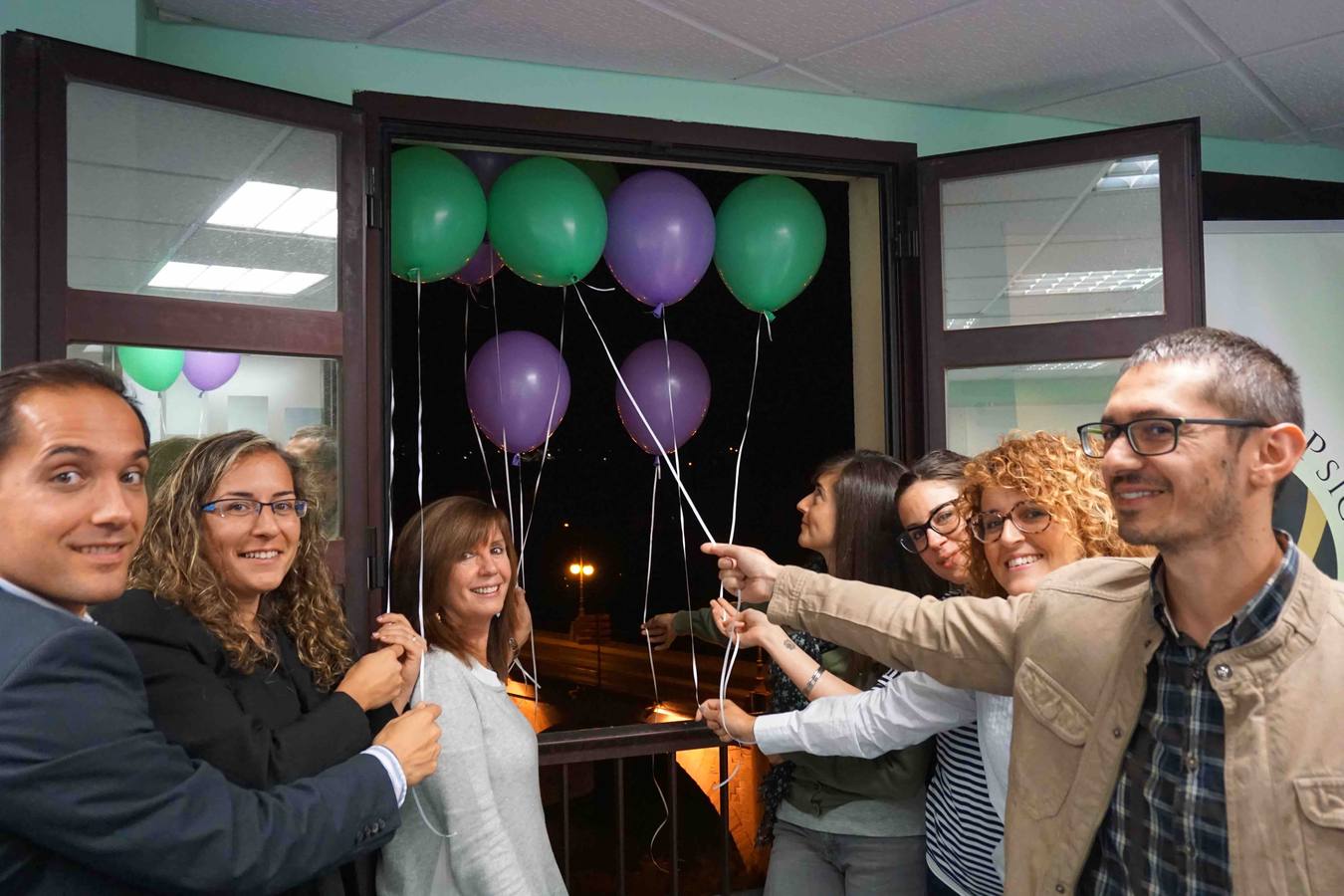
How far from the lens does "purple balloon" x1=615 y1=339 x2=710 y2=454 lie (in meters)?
3.55

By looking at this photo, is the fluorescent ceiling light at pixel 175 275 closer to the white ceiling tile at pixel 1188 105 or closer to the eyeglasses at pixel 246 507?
the eyeglasses at pixel 246 507

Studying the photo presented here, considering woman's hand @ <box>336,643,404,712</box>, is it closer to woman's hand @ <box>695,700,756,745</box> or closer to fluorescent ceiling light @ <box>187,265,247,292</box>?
woman's hand @ <box>695,700,756,745</box>

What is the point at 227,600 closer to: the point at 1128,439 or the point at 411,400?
the point at 1128,439

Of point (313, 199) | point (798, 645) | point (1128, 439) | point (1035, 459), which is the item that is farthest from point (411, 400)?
point (1128, 439)

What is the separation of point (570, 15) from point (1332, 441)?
9.21 ft

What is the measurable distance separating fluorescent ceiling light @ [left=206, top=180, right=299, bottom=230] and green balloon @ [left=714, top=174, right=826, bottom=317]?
1.27m

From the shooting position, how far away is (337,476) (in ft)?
8.43

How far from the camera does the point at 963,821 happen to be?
6.17 feet

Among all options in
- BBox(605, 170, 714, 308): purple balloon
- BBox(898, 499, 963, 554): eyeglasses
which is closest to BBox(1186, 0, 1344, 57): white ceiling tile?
BBox(605, 170, 714, 308): purple balloon

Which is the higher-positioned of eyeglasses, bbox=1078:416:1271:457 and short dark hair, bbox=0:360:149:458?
short dark hair, bbox=0:360:149:458

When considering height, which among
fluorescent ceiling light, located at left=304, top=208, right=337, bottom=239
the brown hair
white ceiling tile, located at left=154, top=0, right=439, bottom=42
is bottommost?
the brown hair

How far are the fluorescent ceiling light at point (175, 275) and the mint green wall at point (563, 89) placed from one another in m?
0.54

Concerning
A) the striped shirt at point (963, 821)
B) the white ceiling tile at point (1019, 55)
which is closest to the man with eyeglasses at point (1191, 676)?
the striped shirt at point (963, 821)

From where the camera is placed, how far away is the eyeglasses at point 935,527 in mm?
2033
